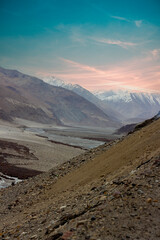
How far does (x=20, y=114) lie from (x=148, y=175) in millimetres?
194533

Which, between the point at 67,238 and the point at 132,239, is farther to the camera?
the point at 67,238

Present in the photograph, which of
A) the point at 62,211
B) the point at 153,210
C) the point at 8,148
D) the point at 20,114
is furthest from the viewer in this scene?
the point at 20,114

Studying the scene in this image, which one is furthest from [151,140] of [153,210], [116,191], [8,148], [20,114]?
[20,114]

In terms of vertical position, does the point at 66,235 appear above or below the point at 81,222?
below

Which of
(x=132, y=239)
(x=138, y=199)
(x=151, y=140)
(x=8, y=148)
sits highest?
(x=151, y=140)

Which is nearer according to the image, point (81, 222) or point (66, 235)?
point (66, 235)

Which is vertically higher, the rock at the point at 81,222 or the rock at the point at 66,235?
the rock at the point at 81,222

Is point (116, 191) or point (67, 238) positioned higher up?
point (116, 191)

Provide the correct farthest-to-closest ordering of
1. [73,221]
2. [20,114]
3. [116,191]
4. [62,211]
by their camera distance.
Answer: [20,114]
[62,211]
[116,191]
[73,221]

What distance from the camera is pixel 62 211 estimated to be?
7.89 meters

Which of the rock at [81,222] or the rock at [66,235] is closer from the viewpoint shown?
the rock at [66,235]

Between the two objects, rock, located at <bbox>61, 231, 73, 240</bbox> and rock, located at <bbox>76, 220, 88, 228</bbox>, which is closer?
rock, located at <bbox>61, 231, 73, 240</bbox>

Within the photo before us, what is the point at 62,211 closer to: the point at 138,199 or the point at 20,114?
the point at 138,199

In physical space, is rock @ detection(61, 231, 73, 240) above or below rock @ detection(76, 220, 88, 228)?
below
